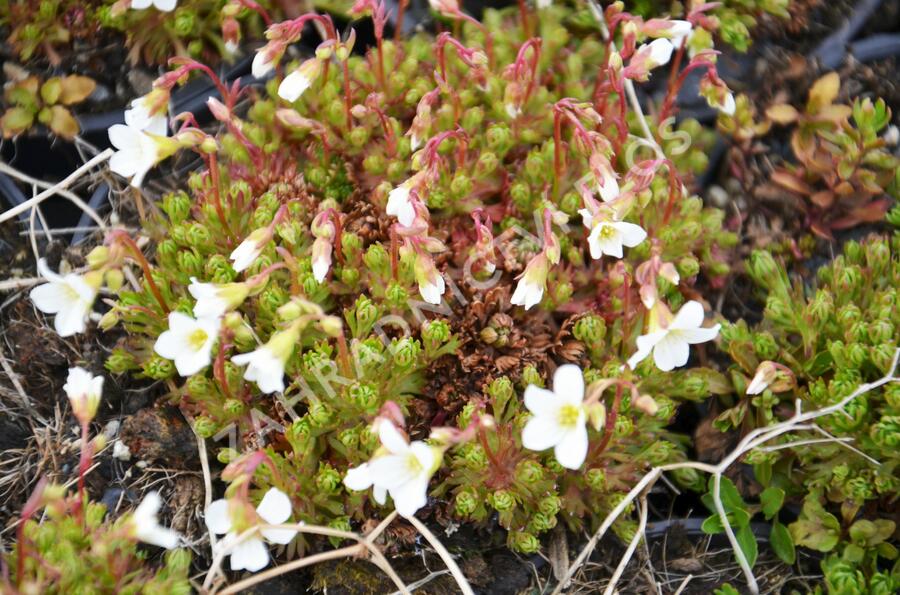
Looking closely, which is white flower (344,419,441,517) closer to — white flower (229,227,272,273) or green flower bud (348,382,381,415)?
green flower bud (348,382,381,415)

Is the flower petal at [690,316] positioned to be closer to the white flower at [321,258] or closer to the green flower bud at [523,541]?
the green flower bud at [523,541]

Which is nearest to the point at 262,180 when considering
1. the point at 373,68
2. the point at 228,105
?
the point at 228,105

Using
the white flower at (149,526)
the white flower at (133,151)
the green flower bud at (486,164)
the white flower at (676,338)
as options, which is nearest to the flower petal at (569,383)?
the white flower at (676,338)

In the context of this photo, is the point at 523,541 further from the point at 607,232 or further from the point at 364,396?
the point at 607,232

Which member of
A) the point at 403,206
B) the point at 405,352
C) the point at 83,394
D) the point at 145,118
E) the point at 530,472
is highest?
the point at 145,118

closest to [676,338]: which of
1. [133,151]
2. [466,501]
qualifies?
[466,501]
